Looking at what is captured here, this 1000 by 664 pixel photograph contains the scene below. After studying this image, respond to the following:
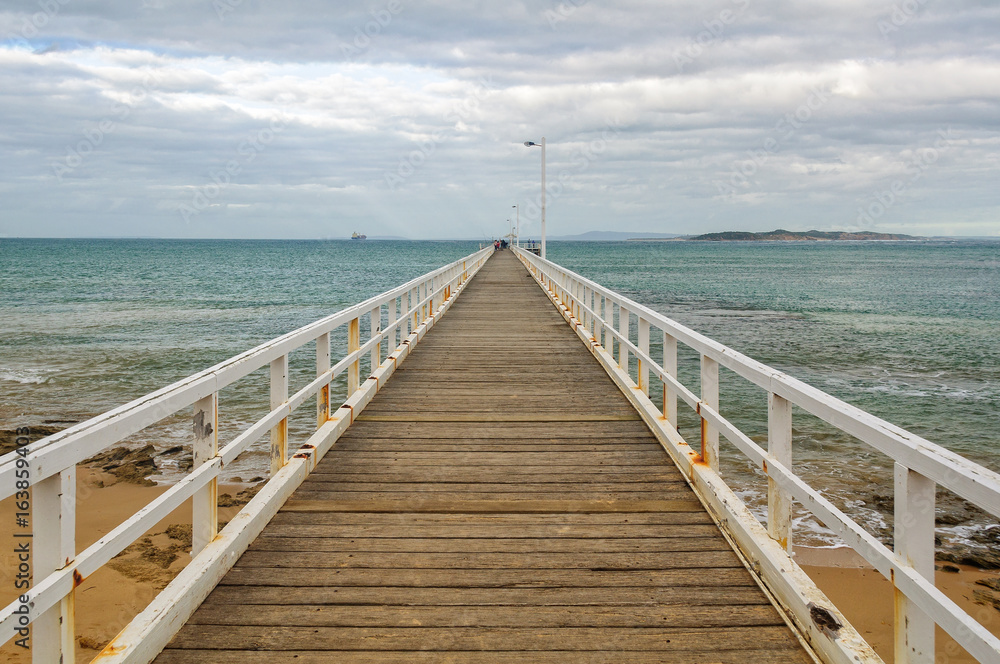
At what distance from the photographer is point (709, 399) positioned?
4609 millimetres

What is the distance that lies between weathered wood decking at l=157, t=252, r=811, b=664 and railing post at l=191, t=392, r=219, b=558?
263 millimetres

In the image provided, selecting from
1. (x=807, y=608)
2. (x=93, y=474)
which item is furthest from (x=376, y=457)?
(x=93, y=474)

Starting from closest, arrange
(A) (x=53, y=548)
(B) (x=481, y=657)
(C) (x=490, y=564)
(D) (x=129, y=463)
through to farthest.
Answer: (A) (x=53, y=548) < (B) (x=481, y=657) < (C) (x=490, y=564) < (D) (x=129, y=463)

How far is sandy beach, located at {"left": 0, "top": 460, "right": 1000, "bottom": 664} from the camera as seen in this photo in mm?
5668

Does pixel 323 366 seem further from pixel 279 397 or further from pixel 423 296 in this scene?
pixel 423 296

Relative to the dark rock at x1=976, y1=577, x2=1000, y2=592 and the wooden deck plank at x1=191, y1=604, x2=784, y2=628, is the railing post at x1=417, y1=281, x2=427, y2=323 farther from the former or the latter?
the wooden deck plank at x1=191, y1=604, x2=784, y2=628

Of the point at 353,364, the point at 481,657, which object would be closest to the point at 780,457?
the point at 481,657

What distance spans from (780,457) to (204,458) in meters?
2.88

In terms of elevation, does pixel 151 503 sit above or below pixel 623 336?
below

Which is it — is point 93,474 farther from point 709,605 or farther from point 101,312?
point 101,312

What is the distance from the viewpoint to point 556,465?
17.9 feet

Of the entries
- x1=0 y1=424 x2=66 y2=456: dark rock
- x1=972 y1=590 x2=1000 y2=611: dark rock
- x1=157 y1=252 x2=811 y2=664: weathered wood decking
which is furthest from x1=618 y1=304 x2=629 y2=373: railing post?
x1=0 y1=424 x2=66 y2=456: dark rock

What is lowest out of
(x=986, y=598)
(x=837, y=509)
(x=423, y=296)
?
(x=986, y=598)

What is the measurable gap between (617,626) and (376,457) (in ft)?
9.61
